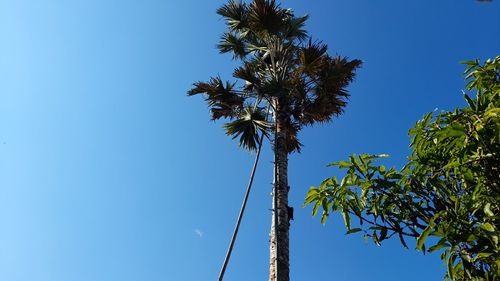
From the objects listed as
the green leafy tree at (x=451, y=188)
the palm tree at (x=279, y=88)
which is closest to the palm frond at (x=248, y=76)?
the palm tree at (x=279, y=88)

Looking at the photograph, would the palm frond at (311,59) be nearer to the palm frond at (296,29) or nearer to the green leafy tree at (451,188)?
the palm frond at (296,29)

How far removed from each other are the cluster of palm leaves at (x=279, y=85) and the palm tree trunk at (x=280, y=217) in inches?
26.8

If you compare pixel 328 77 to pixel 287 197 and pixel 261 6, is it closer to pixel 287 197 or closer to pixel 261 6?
pixel 261 6

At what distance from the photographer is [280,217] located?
662 centimetres

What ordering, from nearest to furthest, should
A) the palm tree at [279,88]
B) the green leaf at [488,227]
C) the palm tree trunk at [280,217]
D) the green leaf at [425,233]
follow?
the green leaf at [488,227], the green leaf at [425,233], the palm tree trunk at [280,217], the palm tree at [279,88]

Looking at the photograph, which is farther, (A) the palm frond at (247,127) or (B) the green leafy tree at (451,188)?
(A) the palm frond at (247,127)

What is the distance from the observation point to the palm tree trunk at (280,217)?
6027mm

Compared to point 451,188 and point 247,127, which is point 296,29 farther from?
point 451,188

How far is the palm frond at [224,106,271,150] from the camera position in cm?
902

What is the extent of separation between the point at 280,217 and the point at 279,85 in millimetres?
2890

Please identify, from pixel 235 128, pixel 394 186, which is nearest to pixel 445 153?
pixel 394 186

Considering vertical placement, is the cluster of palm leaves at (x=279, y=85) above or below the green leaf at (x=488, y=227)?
above

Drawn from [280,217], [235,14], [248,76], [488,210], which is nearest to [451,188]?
[488,210]

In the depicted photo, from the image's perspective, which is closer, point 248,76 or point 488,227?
point 488,227
